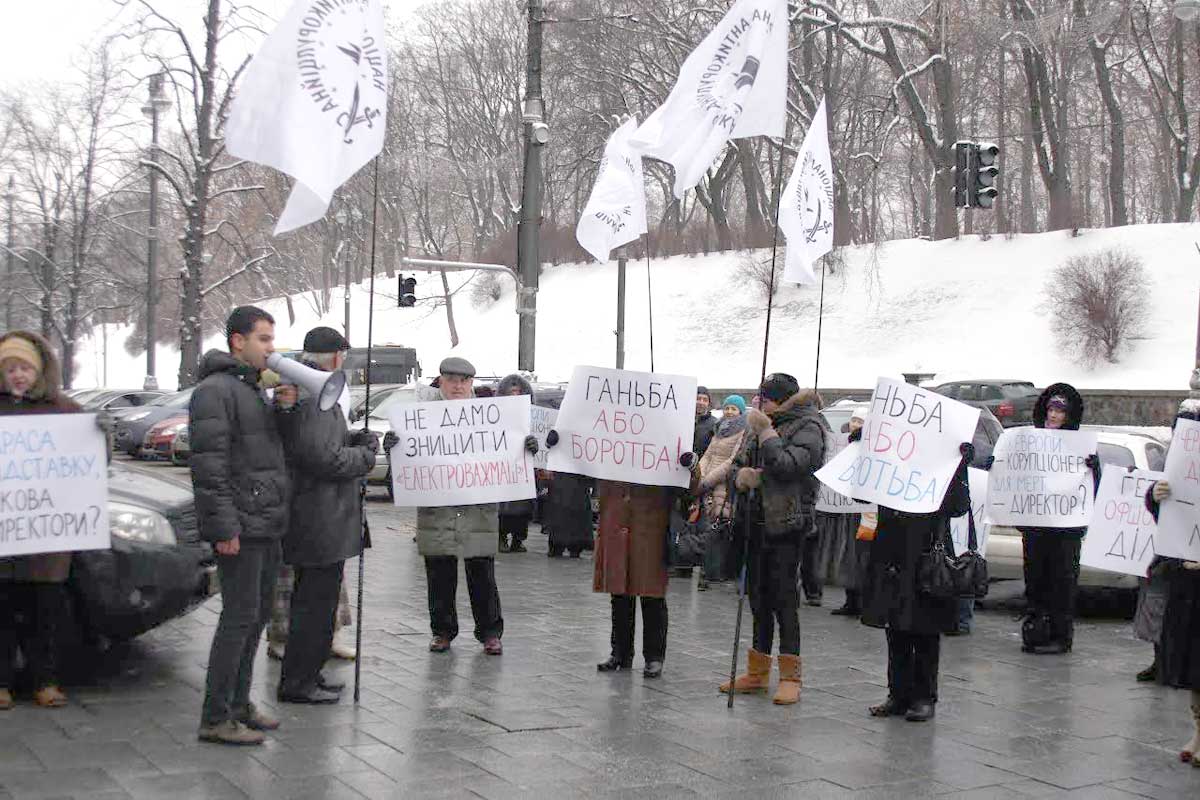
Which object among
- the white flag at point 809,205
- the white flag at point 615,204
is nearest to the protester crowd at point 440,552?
the white flag at point 809,205

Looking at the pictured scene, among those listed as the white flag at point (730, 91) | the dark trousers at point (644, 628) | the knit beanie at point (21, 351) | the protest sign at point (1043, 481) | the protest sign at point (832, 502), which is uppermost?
the white flag at point (730, 91)

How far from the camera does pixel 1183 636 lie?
6645 mm

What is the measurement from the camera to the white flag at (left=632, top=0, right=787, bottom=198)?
29.3ft

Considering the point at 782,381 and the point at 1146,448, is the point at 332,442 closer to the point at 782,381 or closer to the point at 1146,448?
the point at 782,381

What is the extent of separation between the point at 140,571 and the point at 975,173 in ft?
51.6

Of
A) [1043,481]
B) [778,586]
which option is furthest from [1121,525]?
[778,586]

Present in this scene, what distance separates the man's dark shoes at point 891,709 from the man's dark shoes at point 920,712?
0.27ft

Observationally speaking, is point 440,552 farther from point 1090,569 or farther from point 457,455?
point 1090,569

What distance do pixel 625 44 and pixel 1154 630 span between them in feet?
145

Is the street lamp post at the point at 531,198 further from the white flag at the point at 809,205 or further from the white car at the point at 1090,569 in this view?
the white car at the point at 1090,569

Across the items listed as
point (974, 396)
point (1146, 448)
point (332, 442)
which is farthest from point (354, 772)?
point (974, 396)

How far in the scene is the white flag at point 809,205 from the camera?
1048 cm

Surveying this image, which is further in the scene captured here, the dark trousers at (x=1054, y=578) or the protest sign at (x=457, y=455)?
the dark trousers at (x=1054, y=578)

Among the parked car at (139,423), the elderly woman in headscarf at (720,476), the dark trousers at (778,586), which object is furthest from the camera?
the parked car at (139,423)
